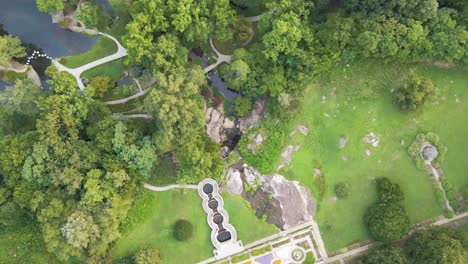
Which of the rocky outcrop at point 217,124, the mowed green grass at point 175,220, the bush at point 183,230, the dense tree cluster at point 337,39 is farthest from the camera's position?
the rocky outcrop at point 217,124

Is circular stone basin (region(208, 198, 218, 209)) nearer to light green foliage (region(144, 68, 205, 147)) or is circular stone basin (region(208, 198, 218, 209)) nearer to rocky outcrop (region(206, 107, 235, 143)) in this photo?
rocky outcrop (region(206, 107, 235, 143))

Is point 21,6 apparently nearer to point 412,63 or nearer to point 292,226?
point 292,226

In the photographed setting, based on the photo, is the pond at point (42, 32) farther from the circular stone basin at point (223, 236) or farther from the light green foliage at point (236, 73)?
the circular stone basin at point (223, 236)

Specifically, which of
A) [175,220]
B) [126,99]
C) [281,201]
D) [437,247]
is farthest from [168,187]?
[437,247]

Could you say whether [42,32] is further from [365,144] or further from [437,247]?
[437,247]

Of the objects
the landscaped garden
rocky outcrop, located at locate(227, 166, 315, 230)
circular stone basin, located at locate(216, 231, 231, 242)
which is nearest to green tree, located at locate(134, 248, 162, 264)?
circular stone basin, located at locate(216, 231, 231, 242)

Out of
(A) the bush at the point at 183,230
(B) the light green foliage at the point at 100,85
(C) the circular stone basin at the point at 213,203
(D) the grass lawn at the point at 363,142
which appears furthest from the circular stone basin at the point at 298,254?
(B) the light green foliage at the point at 100,85
